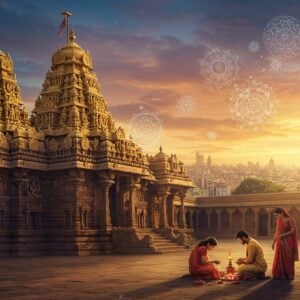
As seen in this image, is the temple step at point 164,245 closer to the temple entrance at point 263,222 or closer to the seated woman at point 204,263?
the seated woman at point 204,263

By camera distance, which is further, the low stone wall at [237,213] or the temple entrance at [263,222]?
the temple entrance at [263,222]

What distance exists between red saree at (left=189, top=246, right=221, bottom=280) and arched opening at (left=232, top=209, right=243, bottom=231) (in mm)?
49504

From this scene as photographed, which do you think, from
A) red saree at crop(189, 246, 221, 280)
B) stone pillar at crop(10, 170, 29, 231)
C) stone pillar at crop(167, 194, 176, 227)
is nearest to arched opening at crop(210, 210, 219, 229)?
stone pillar at crop(167, 194, 176, 227)

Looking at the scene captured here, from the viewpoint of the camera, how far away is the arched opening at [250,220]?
64.4m

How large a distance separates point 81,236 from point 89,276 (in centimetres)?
1542

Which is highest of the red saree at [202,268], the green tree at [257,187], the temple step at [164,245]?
the green tree at [257,187]

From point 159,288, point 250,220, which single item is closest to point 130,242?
point 159,288

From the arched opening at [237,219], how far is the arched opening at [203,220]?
3544 mm

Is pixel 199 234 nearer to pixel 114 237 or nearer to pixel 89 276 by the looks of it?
pixel 114 237

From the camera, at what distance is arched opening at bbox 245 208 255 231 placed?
6438 cm

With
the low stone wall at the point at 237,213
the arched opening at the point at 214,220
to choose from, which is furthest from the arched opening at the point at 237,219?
the arched opening at the point at 214,220

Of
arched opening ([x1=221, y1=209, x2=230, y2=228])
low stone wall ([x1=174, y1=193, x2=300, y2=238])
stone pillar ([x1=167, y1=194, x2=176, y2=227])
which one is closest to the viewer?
stone pillar ([x1=167, y1=194, x2=176, y2=227])

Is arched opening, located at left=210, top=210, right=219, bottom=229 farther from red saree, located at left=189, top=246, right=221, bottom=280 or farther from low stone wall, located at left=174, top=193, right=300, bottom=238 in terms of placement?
red saree, located at left=189, top=246, right=221, bottom=280

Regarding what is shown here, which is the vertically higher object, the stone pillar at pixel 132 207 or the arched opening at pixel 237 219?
the stone pillar at pixel 132 207
